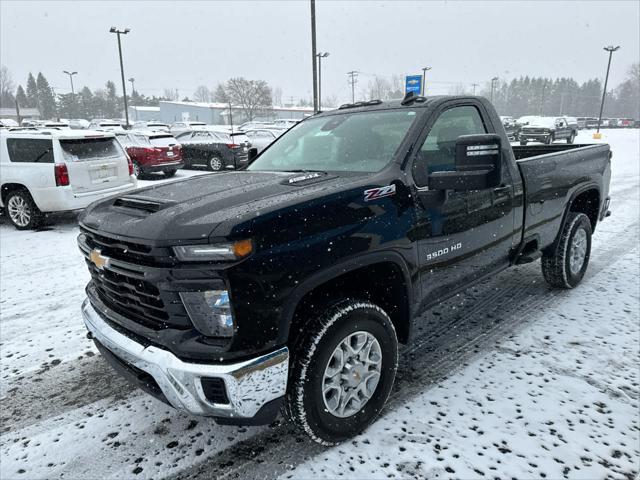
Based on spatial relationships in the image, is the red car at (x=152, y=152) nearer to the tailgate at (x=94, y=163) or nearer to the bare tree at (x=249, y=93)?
the tailgate at (x=94, y=163)

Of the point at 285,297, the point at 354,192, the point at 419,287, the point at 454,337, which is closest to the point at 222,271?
the point at 285,297

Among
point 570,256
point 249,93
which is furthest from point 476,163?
point 249,93

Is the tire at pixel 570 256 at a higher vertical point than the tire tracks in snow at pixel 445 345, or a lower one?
higher

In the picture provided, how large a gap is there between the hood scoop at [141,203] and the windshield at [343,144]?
1.12 m

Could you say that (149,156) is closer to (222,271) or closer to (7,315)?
(7,315)

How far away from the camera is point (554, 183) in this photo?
4.17 meters

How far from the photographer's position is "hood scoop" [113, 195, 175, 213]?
246 centimetres

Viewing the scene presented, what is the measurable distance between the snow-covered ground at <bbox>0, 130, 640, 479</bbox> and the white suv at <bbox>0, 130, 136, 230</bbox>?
3.80 m

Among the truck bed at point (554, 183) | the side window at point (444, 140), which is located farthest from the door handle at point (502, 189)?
the side window at point (444, 140)

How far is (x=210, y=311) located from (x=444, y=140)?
2.06m

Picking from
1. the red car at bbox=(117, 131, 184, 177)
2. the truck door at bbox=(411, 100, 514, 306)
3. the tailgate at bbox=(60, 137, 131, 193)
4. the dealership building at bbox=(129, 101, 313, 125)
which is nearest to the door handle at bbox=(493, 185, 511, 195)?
the truck door at bbox=(411, 100, 514, 306)

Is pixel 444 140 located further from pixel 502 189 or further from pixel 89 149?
pixel 89 149

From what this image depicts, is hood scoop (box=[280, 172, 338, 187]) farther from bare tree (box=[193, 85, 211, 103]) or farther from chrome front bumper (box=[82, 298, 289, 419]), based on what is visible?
bare tree (box=[193, 85, 211, 103])

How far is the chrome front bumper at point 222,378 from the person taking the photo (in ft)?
6.81
